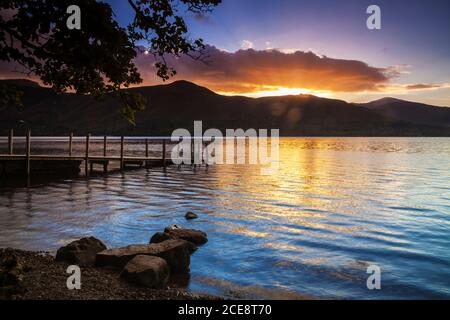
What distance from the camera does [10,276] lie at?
8.02 metres

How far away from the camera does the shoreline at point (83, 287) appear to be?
7.79m

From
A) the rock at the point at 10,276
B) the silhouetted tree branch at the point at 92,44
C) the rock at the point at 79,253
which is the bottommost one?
the rock at the point at 79,253

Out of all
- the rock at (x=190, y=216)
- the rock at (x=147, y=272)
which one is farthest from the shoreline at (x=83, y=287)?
the rock at (x=190, y=216)

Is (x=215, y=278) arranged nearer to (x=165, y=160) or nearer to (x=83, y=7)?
(x=83, y=7)

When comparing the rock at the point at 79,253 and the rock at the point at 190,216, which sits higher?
the rock at the point at 79,253

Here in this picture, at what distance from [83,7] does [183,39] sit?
2584mm

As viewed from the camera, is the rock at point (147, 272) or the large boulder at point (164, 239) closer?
the rock at point (147, 272)

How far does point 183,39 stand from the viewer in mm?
10195

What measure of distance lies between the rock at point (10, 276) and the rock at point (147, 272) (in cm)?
237

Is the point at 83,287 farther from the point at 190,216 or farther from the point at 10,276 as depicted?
the point at 190,216

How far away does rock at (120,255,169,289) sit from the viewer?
9.52 m

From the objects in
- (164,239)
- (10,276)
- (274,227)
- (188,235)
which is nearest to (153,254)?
(164,239)

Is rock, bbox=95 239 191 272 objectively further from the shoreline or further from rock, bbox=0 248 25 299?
rock, bbox=0 248 25 299

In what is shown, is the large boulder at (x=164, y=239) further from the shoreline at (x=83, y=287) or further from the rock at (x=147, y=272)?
the rock at (x=147, y=272)
